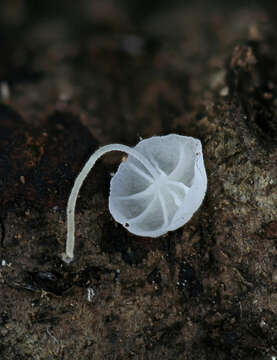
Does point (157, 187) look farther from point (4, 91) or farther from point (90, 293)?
point (4, 91)

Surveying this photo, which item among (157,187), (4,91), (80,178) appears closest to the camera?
(4,91)

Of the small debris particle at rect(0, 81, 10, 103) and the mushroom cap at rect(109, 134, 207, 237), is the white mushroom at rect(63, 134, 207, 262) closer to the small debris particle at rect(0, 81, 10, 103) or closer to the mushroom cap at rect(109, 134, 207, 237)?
the mushroom cap at rect(109, 134, 207, 237)

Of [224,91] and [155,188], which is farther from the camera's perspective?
[155,188]

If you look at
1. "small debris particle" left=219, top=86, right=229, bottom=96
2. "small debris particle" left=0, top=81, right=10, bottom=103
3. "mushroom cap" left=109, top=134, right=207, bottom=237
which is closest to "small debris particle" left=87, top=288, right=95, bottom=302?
"mushroom cap" left=109, top=134, right=207, bottom=237

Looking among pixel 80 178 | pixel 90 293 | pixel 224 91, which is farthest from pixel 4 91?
pixel 90 293

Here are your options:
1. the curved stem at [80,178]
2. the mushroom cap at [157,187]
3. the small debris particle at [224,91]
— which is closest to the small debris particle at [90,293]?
the curved stem at [80,178]

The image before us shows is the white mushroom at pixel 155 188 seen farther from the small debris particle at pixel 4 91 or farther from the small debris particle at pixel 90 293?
the small debris particle at pixel 4 91
